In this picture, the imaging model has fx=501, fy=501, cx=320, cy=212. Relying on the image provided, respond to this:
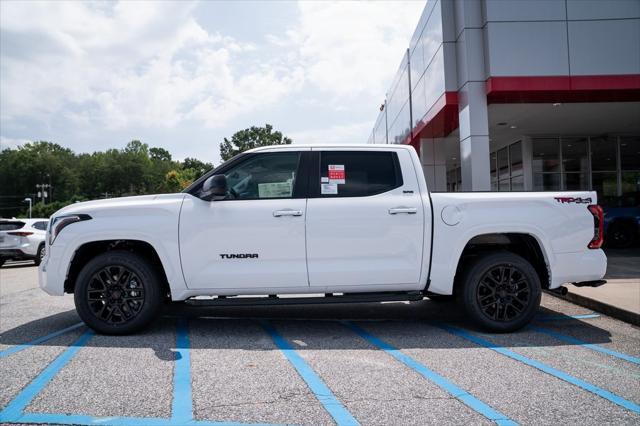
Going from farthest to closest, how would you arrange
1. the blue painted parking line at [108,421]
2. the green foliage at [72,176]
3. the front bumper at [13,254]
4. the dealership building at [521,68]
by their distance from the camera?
the green foliage at [72,176] < the front bumper at [13,254] < the dealership building at [521,68] < the blue painted parking line at [108,421]

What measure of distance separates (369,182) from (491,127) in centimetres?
1429

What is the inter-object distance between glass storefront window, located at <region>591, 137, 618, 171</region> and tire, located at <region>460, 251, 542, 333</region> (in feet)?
59.5

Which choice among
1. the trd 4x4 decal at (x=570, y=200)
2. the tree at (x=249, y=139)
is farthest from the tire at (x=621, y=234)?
the tree at (x=249, y=139)

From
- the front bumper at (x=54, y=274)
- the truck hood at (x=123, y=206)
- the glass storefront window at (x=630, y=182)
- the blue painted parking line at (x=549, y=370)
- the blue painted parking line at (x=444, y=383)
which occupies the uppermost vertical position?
the glass storefront window at (x=630, y=182)

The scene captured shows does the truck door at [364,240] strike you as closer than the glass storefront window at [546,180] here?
Yes

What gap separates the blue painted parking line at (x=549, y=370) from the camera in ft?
11.2

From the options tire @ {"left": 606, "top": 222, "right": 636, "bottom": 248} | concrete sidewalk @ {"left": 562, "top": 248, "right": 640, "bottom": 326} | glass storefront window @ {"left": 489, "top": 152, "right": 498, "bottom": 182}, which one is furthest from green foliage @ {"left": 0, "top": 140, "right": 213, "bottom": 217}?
concrete sidewalk @ {"left": 562, "top": 248, "right": 640, "bottom": 326}

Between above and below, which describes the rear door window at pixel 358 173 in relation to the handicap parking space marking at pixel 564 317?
above

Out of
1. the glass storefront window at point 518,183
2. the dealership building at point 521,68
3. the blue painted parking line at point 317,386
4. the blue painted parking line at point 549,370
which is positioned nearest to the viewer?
the blue painted parking line at point 317,386

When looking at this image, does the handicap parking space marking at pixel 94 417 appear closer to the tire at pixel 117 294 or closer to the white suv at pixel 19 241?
the tire at pixel 117 294

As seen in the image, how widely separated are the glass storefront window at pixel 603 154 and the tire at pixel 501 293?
18.1 metres

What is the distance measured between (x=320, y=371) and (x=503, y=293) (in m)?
2.31

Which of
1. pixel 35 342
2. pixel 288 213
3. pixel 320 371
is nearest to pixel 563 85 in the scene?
pixel 288 213

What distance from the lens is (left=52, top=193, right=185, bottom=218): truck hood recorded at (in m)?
5.16
